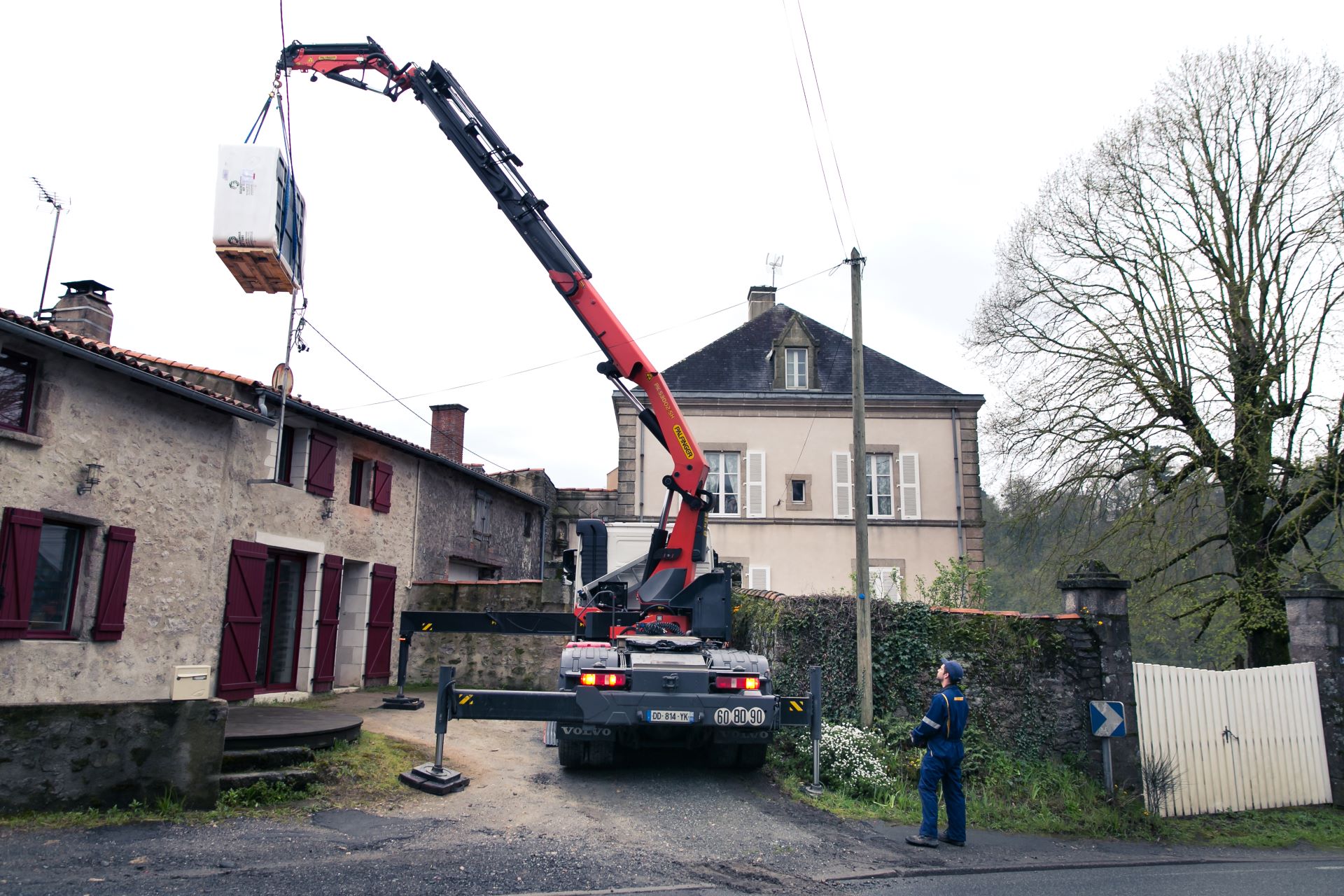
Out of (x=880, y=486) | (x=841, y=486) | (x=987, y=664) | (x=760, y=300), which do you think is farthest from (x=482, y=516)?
(x=987, y=664)

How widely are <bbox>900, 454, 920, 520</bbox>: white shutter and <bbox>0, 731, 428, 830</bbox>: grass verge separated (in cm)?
1570

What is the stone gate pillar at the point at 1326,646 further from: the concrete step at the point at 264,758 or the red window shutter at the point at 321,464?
the red window shutter at the point at 321,464

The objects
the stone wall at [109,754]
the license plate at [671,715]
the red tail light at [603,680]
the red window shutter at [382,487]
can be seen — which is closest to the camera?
the stone wall at [109,754]

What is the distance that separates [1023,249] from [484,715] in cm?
1354

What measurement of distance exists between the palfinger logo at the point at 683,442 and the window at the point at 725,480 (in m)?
11.5

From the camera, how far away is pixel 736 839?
22.6ft

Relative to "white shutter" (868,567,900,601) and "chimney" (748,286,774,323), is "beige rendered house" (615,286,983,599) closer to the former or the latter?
"white shutter" (868,567,900,601)

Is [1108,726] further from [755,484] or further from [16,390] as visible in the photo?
[755,484]

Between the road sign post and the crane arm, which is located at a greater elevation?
the crane arm

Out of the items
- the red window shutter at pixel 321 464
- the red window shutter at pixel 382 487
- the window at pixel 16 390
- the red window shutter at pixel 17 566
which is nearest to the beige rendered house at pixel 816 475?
the red window shutter at pixel 382 487

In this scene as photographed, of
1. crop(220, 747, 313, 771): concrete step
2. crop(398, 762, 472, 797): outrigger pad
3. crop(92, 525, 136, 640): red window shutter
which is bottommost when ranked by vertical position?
crop(398, 762, 472, 797): outrigger pad

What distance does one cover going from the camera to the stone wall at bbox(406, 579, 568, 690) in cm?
1477

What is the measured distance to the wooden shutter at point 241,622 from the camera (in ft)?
38.3

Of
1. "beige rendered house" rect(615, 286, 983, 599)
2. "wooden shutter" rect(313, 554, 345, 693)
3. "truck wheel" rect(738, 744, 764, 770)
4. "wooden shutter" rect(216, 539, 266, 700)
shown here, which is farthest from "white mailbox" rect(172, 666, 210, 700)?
"beige rendered house" rect(615, 286, 983, 599)
